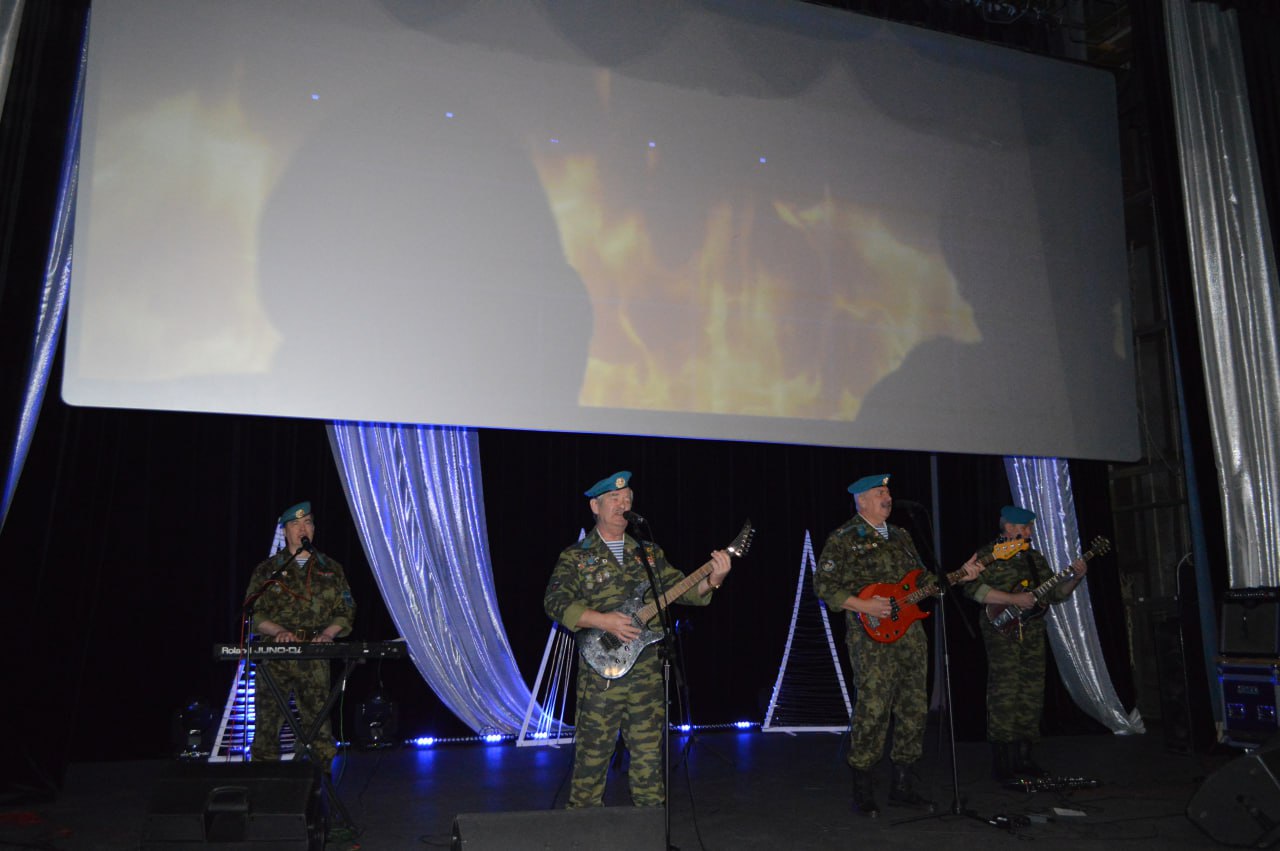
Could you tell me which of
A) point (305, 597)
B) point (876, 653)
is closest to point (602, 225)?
point (305, 597)

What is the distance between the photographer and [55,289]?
5207 millimetres

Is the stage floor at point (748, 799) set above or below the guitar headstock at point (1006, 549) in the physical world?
below

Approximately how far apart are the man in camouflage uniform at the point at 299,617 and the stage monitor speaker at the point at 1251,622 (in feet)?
17.2

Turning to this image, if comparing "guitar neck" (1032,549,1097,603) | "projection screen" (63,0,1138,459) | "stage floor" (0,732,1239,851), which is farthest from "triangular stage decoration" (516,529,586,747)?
"guitar neck" (1032,549,1097,603)

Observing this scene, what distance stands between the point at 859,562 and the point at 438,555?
3.26 metres

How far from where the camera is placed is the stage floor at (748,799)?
14.6ft

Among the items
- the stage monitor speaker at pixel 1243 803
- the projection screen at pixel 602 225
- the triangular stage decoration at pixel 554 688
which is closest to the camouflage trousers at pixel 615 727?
the projection screen at pixel 602 225

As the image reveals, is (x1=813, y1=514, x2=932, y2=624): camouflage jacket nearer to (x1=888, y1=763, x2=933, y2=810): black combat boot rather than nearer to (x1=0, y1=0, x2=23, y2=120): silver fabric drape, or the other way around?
(x1=888, y1=763, x2=933, y2=810): black combat boot

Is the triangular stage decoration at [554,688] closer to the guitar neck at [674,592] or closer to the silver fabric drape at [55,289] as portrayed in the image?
the guitar neck at [674,592]

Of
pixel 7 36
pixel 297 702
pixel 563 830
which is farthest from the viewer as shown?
pixel 297 702

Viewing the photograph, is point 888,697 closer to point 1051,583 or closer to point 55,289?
point 1051,583

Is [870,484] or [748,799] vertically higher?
[870,484]

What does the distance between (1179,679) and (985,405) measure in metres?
2.63

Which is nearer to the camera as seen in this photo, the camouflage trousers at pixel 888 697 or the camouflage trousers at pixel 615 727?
the camouflage trousers at pixel 615 727
